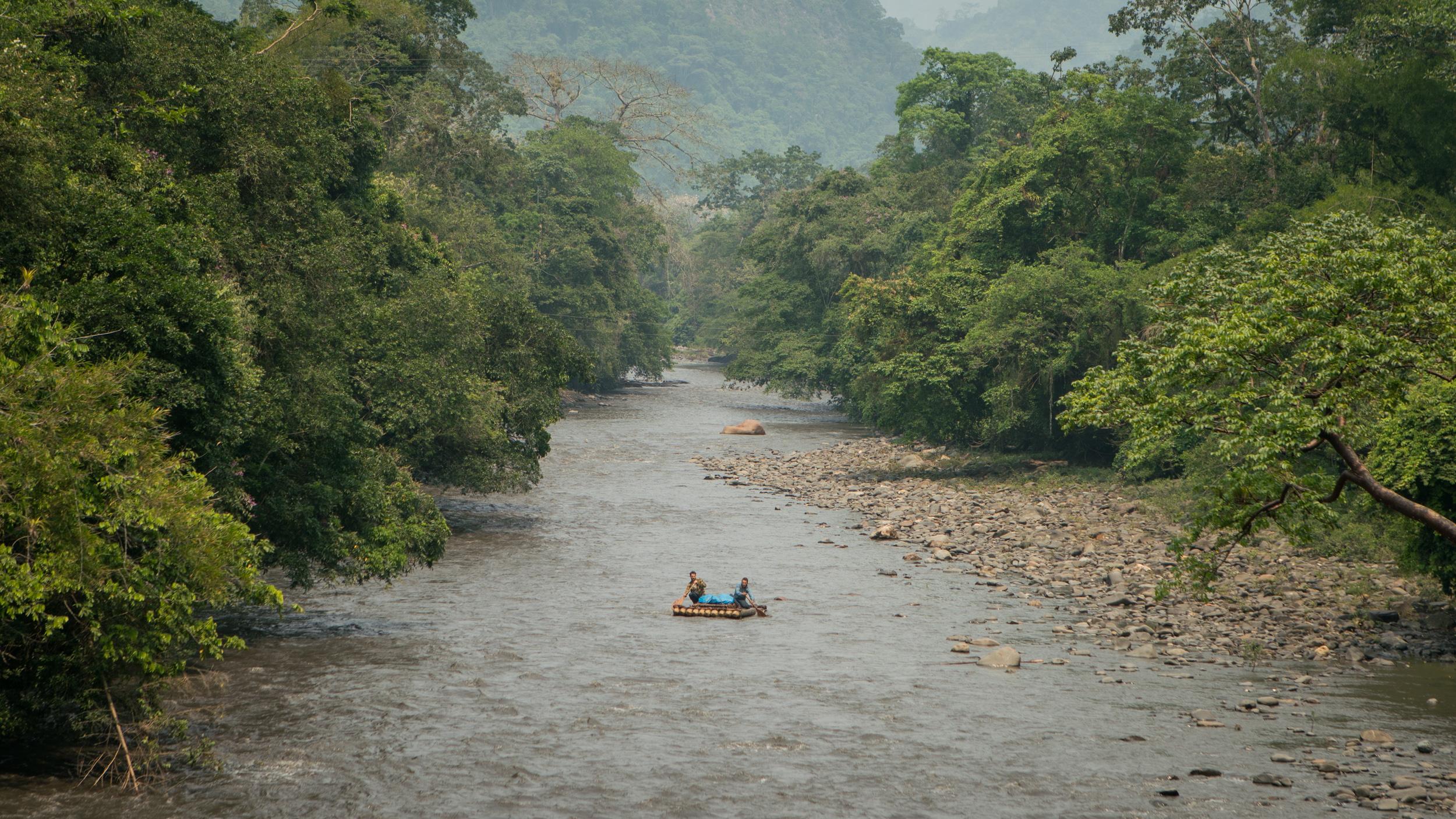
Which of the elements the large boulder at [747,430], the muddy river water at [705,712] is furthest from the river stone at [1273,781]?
the large boulder at [747,430]

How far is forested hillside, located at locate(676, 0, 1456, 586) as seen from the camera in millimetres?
16938

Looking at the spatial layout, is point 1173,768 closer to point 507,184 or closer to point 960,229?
point 960,229

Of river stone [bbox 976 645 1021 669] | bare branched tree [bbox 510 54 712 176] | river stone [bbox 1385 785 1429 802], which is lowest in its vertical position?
river stone [bbox 976 645 1021 669]

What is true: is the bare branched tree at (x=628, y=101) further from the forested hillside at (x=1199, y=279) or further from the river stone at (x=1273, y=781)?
the river stone at (x=1273, y=781)

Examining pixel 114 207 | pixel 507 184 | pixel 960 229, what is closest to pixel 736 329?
pixel 507 184

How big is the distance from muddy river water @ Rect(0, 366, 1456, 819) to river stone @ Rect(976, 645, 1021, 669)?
298 mm

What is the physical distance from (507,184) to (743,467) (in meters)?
35.4

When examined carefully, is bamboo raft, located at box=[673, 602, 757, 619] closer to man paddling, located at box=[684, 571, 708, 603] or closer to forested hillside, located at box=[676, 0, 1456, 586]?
man paddling, located at box=[684, 571, 708, 603]

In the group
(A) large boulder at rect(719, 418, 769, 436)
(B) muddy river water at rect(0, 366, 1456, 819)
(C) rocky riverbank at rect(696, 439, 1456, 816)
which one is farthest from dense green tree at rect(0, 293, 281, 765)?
(A) large boulder at rect(719, 418, 769, 436)

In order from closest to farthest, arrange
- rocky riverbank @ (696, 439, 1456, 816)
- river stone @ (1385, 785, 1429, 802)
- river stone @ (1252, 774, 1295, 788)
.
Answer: river stone @ (1385, 785, 1429, 802), river stone @ (1252, 774, 1295, 788), rocky riverbank @ (696, 439, 1456, 816)

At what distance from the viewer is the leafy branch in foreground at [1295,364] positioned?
1639 centimetres

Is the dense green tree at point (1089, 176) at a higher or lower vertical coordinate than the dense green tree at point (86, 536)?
higher

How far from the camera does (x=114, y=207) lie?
17188mm

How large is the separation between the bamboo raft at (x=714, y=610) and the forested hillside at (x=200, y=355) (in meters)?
5.87
